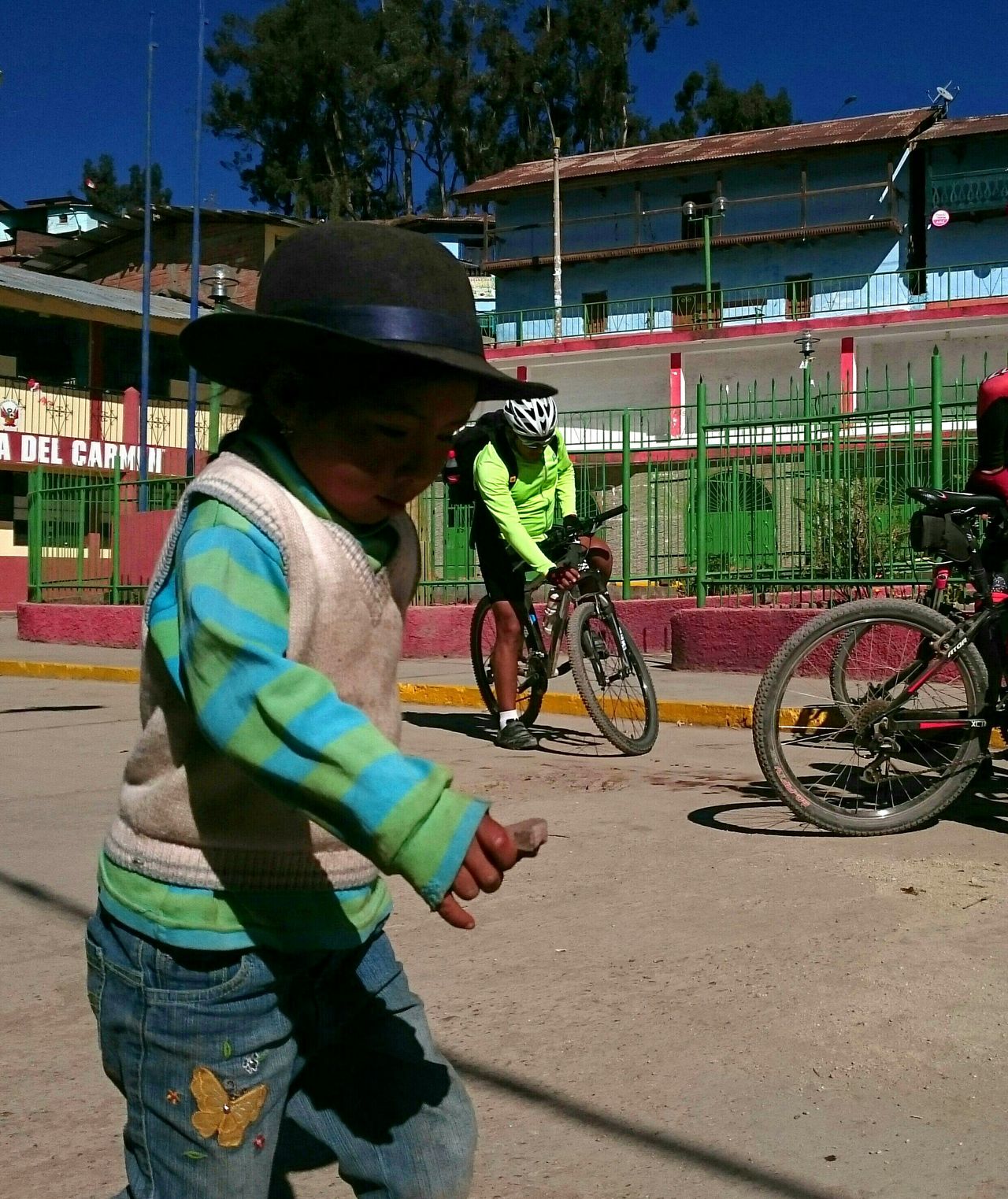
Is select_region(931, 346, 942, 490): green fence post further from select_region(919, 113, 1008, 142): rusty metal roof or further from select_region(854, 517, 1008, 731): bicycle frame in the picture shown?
select_region(919, 113, 1008, 142): rusty metal roof

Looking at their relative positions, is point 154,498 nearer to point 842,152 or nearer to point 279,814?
point 279,814

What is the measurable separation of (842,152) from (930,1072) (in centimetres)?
4261

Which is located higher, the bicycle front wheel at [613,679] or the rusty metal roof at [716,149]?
the rusty metal roof at [716,149]

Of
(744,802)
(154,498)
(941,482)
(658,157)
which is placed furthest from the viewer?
(658,157)

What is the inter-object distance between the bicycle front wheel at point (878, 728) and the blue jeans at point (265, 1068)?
128 inches

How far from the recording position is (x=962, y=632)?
488cm

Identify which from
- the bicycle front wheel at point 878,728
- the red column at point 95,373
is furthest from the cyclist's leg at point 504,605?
the red column at point 95,373

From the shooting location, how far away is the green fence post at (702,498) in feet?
34.4

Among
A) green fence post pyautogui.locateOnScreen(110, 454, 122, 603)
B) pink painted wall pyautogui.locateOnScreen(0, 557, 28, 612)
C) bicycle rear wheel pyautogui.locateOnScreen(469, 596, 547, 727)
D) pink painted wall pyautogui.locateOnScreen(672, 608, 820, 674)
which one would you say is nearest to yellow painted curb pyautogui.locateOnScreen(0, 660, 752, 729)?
bicycle rear wheel pyautogui.locateOnScreen(469, 596, 547, 727)

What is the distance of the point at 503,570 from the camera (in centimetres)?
698

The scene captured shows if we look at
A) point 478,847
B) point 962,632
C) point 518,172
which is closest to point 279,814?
point 478,847

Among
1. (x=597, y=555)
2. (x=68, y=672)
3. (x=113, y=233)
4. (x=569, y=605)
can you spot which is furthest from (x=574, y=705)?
(x=113, y=233)

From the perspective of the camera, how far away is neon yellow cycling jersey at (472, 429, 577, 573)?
6742 mm

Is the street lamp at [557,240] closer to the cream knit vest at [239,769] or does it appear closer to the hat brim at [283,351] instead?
the hat brim at [283,351]
